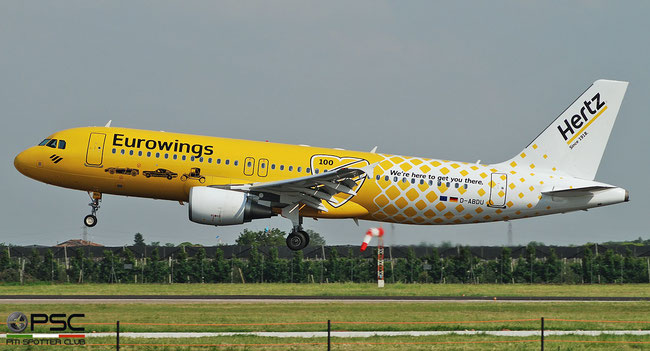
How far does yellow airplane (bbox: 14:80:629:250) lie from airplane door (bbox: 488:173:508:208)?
5cm

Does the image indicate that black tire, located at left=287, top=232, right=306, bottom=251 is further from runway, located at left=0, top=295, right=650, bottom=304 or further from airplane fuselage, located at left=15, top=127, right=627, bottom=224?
runway, located at left=0, top=295, right=650, bottom=304

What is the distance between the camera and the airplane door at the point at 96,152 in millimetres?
43781

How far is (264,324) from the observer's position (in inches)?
1358

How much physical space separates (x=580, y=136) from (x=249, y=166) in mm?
17868

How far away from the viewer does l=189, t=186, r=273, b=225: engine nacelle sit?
4266 cm

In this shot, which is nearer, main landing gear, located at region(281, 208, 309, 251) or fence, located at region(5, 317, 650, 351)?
fence, located at region(5, 317, 650, 351)

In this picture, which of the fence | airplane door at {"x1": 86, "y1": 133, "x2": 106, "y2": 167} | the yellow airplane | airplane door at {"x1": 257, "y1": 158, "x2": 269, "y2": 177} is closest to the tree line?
the yellow airplane

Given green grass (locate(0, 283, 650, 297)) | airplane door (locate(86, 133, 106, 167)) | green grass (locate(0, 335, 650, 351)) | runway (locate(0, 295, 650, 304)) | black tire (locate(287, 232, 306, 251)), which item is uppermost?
airplane door (locate(86, 133, 106, 167))

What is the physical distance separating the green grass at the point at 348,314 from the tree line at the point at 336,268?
2397cm

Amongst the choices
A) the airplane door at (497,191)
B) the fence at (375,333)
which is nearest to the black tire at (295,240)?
the airplane door at (497,191)

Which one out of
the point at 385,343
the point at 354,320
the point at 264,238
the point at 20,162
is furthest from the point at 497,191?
the point at 264,238

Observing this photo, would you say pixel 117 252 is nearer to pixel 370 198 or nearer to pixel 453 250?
Answer: pixel 453 250

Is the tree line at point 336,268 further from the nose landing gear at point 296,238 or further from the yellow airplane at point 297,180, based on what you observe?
the nose landing gear at point 296,238

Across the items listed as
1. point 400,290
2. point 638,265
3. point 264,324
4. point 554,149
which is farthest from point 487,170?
point 638,265
